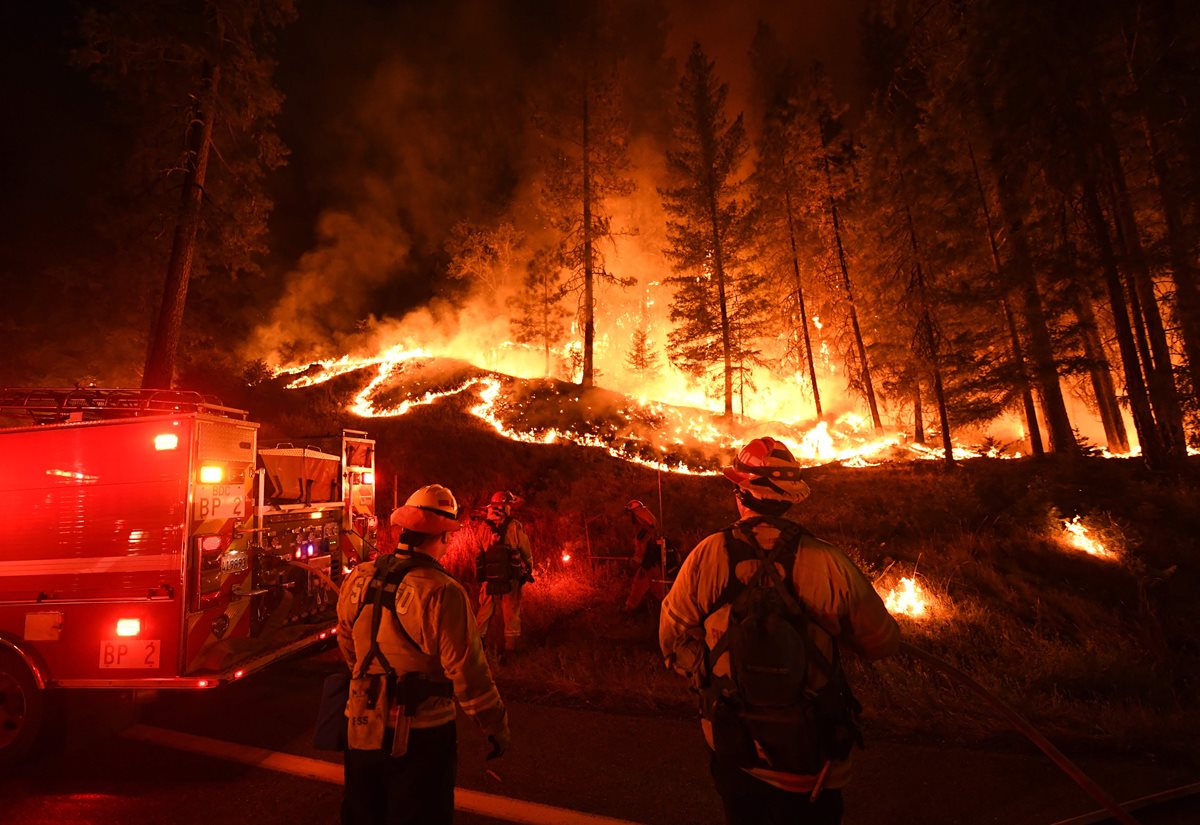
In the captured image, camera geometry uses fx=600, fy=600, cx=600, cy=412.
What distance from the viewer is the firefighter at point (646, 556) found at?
7.91 metres

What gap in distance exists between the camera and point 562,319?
1286 inches

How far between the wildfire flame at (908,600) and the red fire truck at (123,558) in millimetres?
7496

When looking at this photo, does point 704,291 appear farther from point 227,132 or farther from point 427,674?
point 427,674

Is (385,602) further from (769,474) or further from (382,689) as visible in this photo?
(769,474)

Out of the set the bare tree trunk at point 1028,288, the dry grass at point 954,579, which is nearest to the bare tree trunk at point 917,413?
the dry grass at point 954,579

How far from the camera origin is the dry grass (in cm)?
509

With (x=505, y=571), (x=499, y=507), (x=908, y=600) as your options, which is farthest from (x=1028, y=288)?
(x=505, y=571)

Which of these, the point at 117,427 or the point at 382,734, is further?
the point at 117,427

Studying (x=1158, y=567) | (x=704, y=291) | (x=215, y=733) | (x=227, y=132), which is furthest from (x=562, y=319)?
(x=215, y=733)

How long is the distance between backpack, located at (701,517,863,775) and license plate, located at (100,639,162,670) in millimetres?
4710

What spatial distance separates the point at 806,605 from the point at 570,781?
276 cm

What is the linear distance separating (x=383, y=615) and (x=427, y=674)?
13.3 inches

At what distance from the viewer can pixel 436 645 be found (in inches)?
108

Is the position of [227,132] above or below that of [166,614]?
above
